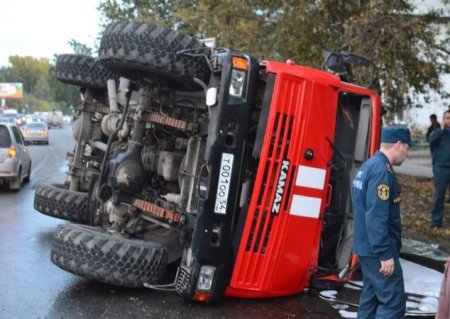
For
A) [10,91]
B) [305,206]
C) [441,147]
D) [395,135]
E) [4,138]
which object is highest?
[10,91]

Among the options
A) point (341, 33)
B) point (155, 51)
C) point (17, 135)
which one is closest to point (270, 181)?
point (155, 51)

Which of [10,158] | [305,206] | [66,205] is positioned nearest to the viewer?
[305,206]

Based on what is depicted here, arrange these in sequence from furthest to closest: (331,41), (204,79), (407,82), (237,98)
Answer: (331,41) → (407,82) → (204,79) → (237,98)

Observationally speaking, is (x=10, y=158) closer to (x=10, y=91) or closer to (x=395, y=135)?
(x=395, y=135)

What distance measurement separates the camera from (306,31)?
1289cm

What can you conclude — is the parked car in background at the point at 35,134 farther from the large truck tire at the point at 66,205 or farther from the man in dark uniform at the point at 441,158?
the man in dark uniform at the point at 441,158

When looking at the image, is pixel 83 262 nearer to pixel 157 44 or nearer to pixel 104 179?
pixel 104 179

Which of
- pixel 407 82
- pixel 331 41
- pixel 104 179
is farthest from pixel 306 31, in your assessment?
pixel 104 179

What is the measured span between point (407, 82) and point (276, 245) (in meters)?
8.12

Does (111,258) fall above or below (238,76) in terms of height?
below

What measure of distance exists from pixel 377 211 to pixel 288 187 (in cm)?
106

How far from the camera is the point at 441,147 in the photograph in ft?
30.7

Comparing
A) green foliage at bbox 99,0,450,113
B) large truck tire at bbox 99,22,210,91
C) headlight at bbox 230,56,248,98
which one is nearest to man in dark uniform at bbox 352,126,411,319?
headlight at bbox 230,56,248,98

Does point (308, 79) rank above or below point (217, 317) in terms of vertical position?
above
